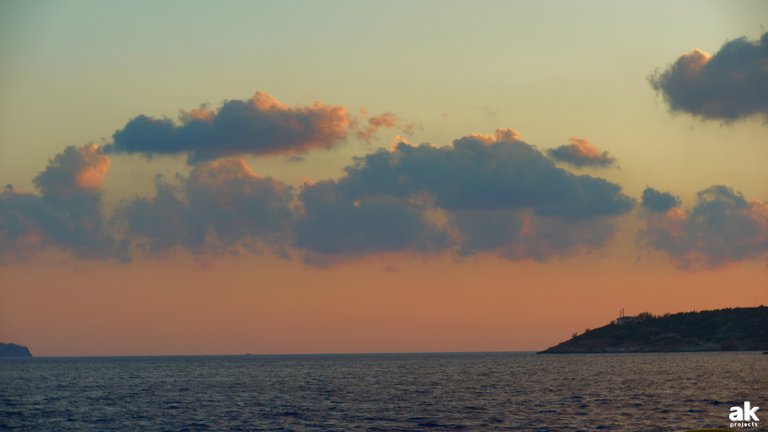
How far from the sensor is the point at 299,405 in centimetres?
12138

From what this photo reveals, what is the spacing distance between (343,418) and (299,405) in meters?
21.2

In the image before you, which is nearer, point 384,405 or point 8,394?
point 384,405

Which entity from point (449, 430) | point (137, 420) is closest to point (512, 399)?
point (449, 430)

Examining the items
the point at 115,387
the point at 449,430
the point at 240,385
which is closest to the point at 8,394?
the point at 115,387

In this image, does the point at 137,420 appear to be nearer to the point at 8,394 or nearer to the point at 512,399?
the point at 512,399

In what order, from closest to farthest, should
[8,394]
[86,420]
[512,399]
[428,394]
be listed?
1. [86,420]
2. [512,399]
3. [428,394]
4. [8,394]

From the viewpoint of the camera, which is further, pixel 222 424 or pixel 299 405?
pixel 299 405

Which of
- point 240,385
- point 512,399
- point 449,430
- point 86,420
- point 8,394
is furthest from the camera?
point 240,385

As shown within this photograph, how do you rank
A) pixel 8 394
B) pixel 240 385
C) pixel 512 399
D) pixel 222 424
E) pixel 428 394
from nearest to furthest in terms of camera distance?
pixel 222 424
pixel 512 399
pixel 428 394
pixel 8 394
pixel 240 385

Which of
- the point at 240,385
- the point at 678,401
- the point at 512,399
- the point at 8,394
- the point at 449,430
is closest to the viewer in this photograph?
the point at 449,430

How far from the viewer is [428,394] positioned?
460ft

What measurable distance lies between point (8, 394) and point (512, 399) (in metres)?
92.5

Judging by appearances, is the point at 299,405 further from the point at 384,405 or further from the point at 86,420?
the point at 86,420

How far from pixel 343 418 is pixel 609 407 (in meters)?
32.9
